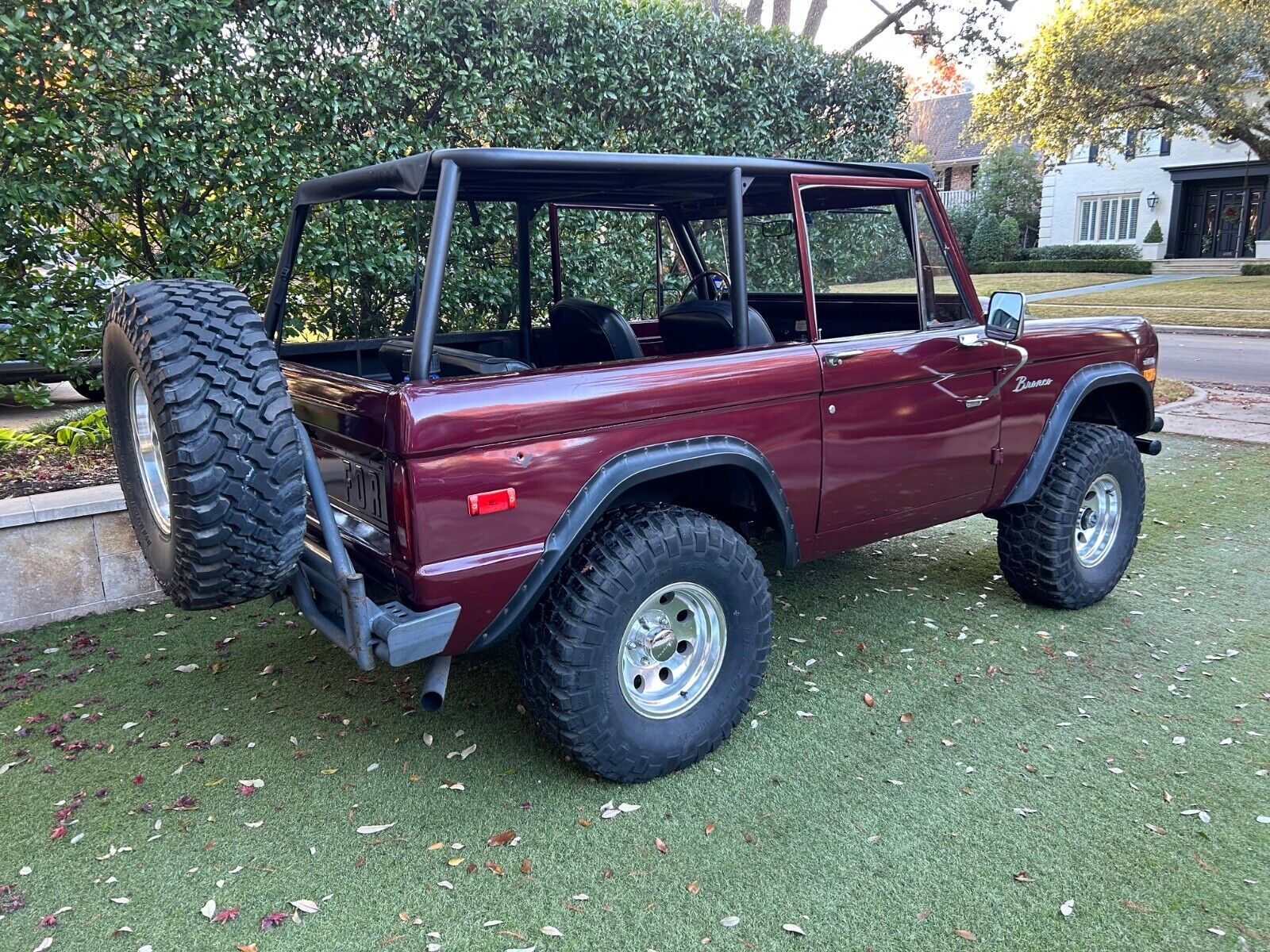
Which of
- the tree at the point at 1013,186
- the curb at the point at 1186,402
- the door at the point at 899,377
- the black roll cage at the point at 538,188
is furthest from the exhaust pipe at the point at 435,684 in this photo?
the tree at the point at 1013,186

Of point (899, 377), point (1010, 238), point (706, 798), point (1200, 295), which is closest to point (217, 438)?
point (706, 798)

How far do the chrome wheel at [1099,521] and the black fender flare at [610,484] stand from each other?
2.17 metres

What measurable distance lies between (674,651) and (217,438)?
1650mm

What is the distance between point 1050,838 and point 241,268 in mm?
5316

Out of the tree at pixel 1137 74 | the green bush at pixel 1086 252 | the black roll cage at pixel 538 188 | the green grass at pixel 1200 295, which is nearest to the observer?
the black roll cage at pixel 538 188

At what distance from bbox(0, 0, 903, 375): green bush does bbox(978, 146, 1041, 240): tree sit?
34.1 m

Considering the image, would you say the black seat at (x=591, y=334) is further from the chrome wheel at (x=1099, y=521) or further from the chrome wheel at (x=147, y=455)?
the chrome wheel at (x=1099, y=521)

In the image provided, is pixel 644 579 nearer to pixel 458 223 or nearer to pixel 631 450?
pixel 631 450

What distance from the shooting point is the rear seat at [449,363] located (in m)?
3.20

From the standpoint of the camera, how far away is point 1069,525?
13.9ft

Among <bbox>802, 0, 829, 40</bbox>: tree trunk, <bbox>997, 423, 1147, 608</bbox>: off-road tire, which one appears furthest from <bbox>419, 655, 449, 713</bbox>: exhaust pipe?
<bbox>802, 0, 829, 40</bbox>: tree trunk

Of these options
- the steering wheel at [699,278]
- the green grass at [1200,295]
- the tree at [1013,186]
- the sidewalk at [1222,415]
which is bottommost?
the sidewalk at [1222,415]

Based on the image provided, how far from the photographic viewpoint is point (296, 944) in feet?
7.77

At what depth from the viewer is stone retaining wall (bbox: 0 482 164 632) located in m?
4.13
